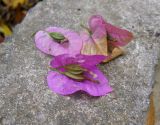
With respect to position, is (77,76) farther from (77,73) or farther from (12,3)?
(12,3)

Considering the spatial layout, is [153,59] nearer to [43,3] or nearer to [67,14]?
[67,14]

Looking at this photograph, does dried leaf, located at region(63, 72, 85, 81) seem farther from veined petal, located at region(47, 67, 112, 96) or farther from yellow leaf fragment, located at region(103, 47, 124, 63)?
yellow leaf fragment, located at region(103, 47, 124, 63)

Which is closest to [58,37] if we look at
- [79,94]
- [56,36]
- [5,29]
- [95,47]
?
[56,36]

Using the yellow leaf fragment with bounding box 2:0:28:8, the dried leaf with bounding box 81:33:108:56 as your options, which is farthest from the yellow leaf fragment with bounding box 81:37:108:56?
the yellow leaf fragment with bounding box 2:0:28:8

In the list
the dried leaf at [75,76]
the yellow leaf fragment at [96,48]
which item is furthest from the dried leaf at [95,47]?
the dried leaf at [75,76]

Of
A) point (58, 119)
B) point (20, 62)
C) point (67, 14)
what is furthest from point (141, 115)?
point (67, 14)
